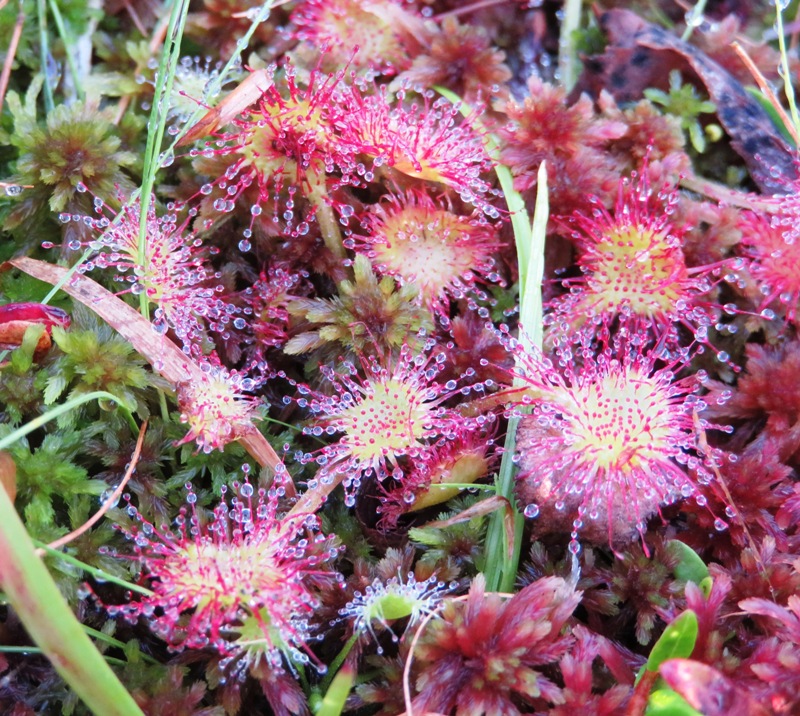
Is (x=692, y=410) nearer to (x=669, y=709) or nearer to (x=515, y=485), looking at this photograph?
(x=515, y=485)

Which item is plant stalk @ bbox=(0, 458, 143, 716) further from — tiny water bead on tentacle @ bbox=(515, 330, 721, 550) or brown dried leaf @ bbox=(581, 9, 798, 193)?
brown dried leaf @ bbox=(581, 9, 798, 193)

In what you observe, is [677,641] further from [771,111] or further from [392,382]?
[771,111]

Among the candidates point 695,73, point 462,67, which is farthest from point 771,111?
point 462,67

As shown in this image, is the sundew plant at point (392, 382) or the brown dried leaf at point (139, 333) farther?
the brown dried leaf at point (139, 333)

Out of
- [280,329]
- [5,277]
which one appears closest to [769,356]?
[280,329]

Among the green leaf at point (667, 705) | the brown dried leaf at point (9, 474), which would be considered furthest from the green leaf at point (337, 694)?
the brown dried leaf at point (9, 474)

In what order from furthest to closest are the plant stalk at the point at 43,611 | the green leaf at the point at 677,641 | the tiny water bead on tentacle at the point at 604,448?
the tiny water bead on tentacle at the point at 604,448 < the green leaf at the point at 677,641 < the plant stalk at the point at 43,611

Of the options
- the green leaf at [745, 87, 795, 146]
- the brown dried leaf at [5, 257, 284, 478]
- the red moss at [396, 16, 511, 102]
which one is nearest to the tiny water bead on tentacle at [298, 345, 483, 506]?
the brown dried leaf at [5, 257, 284, 478]

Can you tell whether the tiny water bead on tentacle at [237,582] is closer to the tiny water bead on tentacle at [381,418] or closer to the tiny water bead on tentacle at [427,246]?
the tiny water bead on tentacle at [381,418]
